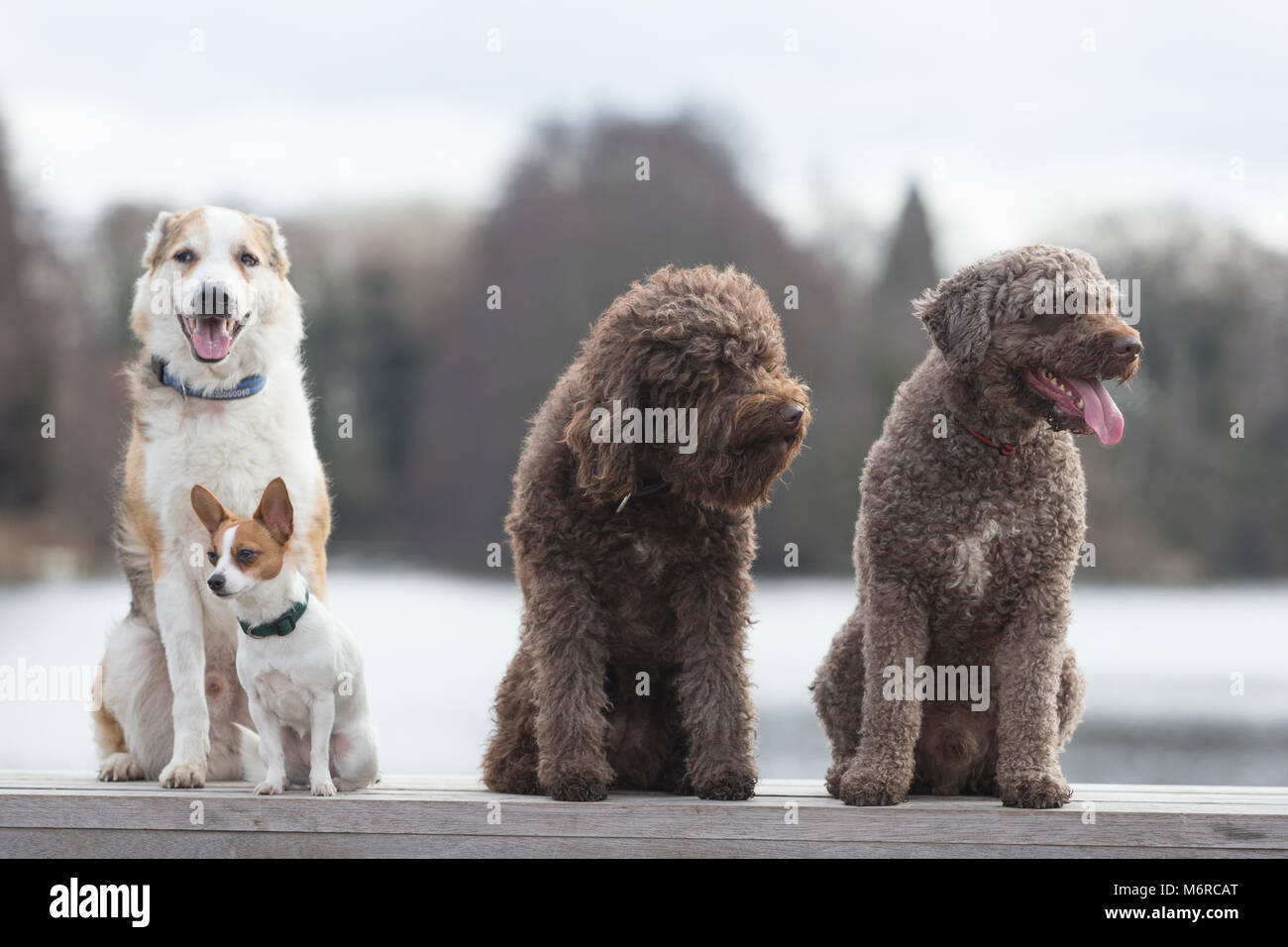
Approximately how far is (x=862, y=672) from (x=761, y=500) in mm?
755

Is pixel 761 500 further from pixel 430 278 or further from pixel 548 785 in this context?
pixel 430 278

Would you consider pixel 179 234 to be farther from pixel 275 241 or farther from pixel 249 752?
pixel 249 752

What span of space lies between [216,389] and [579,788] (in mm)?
1732

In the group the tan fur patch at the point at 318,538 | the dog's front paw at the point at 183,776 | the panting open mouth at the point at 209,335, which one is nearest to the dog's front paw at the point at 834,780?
the tan fur patch at the point at 318,538

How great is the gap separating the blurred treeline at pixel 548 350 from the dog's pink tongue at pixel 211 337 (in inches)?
623

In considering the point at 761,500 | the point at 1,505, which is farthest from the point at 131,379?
the point at 1,505

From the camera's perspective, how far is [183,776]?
168 inches

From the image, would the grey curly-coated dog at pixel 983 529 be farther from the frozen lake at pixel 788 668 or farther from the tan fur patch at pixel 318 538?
the frozen lake at pixel 788 668

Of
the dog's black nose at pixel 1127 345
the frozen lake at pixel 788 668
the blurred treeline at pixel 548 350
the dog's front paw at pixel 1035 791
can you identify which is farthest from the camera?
the blurred treeline at pixel 548 350

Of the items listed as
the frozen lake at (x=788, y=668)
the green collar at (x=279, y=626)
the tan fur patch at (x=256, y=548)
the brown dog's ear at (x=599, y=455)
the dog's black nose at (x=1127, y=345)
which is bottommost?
the frozen lake at (x=788, y=668)

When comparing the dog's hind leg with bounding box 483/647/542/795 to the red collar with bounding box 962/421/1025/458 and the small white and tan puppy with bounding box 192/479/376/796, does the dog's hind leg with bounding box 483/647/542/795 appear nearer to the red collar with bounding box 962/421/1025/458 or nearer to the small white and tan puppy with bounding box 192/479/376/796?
the small white and tan puppy with bounding box 192/479/376/796

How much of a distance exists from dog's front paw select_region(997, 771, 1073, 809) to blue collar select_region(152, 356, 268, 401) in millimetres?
2670

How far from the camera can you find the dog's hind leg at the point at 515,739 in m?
4.37

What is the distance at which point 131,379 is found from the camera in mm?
4555
